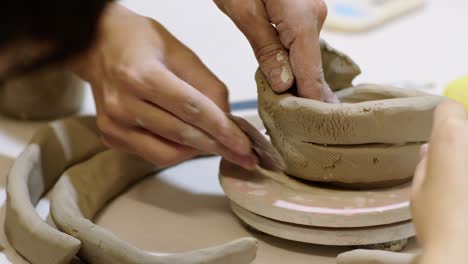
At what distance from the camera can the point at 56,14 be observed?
497mm

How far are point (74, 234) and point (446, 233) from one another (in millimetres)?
576

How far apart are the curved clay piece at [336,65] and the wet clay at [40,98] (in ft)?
1.83

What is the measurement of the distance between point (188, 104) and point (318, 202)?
252 millimetres

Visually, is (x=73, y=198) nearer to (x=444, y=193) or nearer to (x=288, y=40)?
(x=288, y=40)

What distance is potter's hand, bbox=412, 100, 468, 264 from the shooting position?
691 millimetres

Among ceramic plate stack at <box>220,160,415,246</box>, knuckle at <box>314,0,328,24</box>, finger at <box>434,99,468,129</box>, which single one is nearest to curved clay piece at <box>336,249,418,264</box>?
ceramic plate stack at <box>220,160,415,246</box>

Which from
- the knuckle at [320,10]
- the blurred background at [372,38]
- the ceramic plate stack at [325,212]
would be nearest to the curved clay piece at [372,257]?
the ceramic plate stack at [325,212]

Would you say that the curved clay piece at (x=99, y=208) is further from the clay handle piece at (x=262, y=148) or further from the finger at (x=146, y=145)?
the clay handle piece at (x=262, y=148)

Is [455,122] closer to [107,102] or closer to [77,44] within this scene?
[77,44]

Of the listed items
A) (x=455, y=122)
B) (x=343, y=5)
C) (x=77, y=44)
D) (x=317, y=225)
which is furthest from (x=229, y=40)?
(x=77, y=44)

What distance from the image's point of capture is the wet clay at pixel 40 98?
59.0 inches

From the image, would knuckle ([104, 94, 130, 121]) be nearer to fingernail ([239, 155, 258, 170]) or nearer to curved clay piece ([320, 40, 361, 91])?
fingernail ([239, 155, 258, 170])

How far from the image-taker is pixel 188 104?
3.62ft

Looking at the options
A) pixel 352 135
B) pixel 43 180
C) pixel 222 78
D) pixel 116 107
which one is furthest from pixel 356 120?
pixel 222 78
